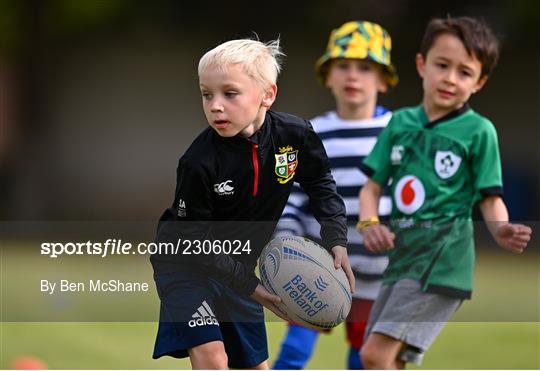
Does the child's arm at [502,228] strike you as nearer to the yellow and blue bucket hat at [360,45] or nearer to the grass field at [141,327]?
the grass field at [141,327]

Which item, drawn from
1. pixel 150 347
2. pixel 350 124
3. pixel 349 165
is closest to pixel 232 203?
pixel 349 165

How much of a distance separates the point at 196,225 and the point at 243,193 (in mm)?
176

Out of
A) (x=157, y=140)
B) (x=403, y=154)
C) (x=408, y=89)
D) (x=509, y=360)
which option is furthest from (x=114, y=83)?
(x=403, y=154)

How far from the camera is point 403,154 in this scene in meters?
4.48

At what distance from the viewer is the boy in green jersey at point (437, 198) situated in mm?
4312

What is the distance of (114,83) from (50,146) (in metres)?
1.00

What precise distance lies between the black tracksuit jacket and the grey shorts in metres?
0.73

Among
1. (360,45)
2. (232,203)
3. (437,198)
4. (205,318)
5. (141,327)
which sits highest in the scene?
(360,45)

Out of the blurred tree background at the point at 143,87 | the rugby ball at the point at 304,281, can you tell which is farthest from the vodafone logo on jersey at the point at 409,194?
the blurred tree background at the point at 143,87

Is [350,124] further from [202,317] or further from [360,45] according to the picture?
[202,317]

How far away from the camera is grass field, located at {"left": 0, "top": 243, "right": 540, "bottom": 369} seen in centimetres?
411

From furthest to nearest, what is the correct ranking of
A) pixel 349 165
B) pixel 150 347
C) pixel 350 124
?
pixel 150 347 → pixel 350 124 → pixel 349 165

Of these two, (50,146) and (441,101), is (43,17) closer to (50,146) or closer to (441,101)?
(50,146)

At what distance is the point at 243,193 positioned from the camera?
11.8 feet
